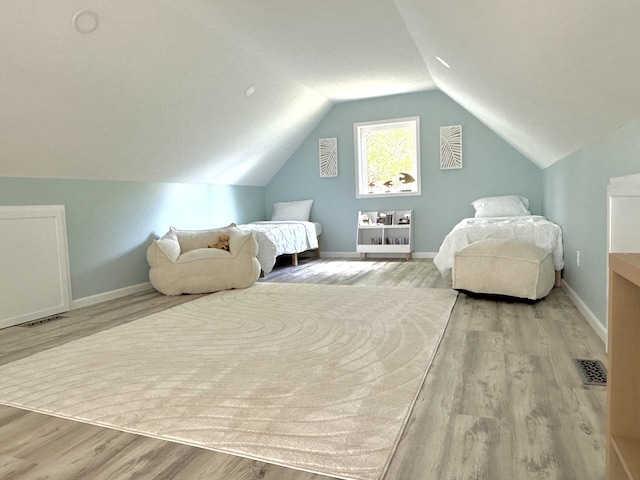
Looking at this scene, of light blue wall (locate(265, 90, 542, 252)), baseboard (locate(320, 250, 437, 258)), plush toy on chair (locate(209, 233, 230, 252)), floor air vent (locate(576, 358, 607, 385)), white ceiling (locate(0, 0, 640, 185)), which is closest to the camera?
→ white ceiling (locate(0, 0, 640, 185))

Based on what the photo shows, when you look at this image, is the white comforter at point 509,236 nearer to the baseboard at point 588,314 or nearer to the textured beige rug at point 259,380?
the baseboard at point 588,314

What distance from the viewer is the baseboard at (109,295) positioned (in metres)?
4.04

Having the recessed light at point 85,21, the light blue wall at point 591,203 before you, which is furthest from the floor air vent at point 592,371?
the recessed light at point 85,21

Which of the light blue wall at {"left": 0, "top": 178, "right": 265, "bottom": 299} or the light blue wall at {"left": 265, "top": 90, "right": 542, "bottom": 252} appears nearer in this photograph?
the light blue wall at {"left": 0, "top": 178, "right": 265, "bottom": 299}

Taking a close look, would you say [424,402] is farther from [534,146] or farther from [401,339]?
[534,146]

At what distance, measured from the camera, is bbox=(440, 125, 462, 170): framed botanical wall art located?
6.29 meters

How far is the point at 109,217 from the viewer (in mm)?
4383

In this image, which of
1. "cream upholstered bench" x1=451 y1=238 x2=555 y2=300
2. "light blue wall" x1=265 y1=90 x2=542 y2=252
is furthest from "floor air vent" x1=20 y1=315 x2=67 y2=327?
"light blue wall" x1=265 y1=90 x2=542 y2=252

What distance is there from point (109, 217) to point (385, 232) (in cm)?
381

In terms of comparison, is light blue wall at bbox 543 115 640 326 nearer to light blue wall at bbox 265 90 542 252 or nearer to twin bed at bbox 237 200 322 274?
light blue wall at bbox 265 90 542 252

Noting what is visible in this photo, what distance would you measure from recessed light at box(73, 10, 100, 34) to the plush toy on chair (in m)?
2.39

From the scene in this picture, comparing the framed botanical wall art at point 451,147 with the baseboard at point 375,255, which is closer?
the framed botanical wall art at point 451,147

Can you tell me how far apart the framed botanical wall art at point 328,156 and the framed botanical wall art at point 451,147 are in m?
1.58

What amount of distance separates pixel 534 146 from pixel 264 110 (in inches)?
118
